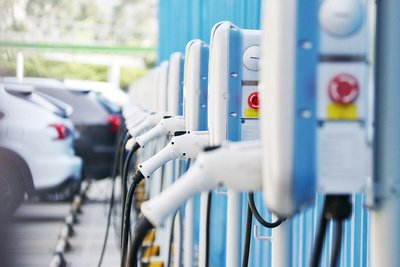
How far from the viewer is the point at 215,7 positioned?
14.7ft

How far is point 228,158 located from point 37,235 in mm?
5548

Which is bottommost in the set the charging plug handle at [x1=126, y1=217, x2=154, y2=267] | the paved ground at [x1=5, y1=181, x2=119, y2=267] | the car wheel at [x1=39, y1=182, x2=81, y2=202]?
the paved ground at [x1=5, y1=181, x2=119, y2=267]

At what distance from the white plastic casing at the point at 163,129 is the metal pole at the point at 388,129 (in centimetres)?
136

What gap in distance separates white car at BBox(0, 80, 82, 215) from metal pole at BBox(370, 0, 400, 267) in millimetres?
5395

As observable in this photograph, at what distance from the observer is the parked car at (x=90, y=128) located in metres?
8.78

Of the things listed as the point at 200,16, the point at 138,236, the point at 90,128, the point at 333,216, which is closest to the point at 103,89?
the point at 90,128

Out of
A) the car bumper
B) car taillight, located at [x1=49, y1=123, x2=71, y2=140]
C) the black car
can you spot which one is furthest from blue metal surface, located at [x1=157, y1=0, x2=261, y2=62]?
the car bumper

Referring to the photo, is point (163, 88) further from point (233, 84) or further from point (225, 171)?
point (225, 171)

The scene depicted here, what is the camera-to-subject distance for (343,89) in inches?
58.1

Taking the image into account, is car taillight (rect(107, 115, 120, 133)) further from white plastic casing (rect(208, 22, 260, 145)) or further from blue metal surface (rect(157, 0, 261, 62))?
white plastic casing (rect(208, 22, 260, 145))

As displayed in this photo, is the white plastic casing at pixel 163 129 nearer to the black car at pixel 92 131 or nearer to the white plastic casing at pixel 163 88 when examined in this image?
the white plastic casing at pixel 163 88

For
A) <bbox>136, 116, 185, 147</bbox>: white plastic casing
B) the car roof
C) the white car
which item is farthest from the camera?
the car roof

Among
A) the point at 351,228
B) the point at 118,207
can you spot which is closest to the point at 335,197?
the point at 351,228

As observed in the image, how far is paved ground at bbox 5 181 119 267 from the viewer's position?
5824 mm
